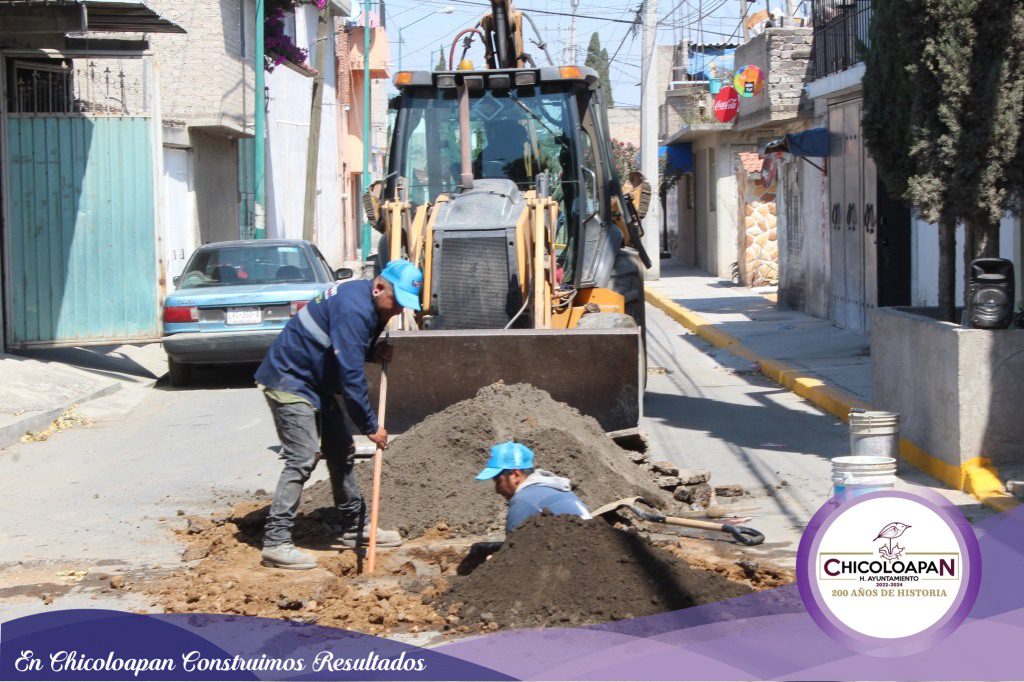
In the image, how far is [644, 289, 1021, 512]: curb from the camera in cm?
840

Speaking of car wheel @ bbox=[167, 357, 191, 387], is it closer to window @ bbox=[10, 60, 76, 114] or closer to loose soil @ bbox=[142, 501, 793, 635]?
window @ bbox=[10, 60, 76, 114]

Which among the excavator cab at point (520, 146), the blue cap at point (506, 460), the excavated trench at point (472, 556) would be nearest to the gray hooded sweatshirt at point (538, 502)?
the blue cap at point (506, 460)

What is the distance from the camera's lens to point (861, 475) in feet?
19.9

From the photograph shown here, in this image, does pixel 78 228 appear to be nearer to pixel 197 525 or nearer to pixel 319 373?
pixel 197 525

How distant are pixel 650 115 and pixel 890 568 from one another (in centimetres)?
2926

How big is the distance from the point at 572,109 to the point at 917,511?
764 cm

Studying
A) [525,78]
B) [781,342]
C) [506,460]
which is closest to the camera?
[506,460]

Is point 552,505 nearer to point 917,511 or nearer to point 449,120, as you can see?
point 917,511

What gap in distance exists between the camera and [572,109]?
1153cm

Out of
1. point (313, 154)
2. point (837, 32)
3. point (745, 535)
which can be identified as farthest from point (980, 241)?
point (313, 154)

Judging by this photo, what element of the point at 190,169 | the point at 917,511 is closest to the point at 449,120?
the point at 917,511

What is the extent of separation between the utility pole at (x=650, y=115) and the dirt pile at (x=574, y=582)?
25.4 meters

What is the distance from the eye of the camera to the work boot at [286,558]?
23.6ft

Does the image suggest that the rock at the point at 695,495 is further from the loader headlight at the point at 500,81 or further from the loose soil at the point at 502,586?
the loader headlight at the point at 500,81
